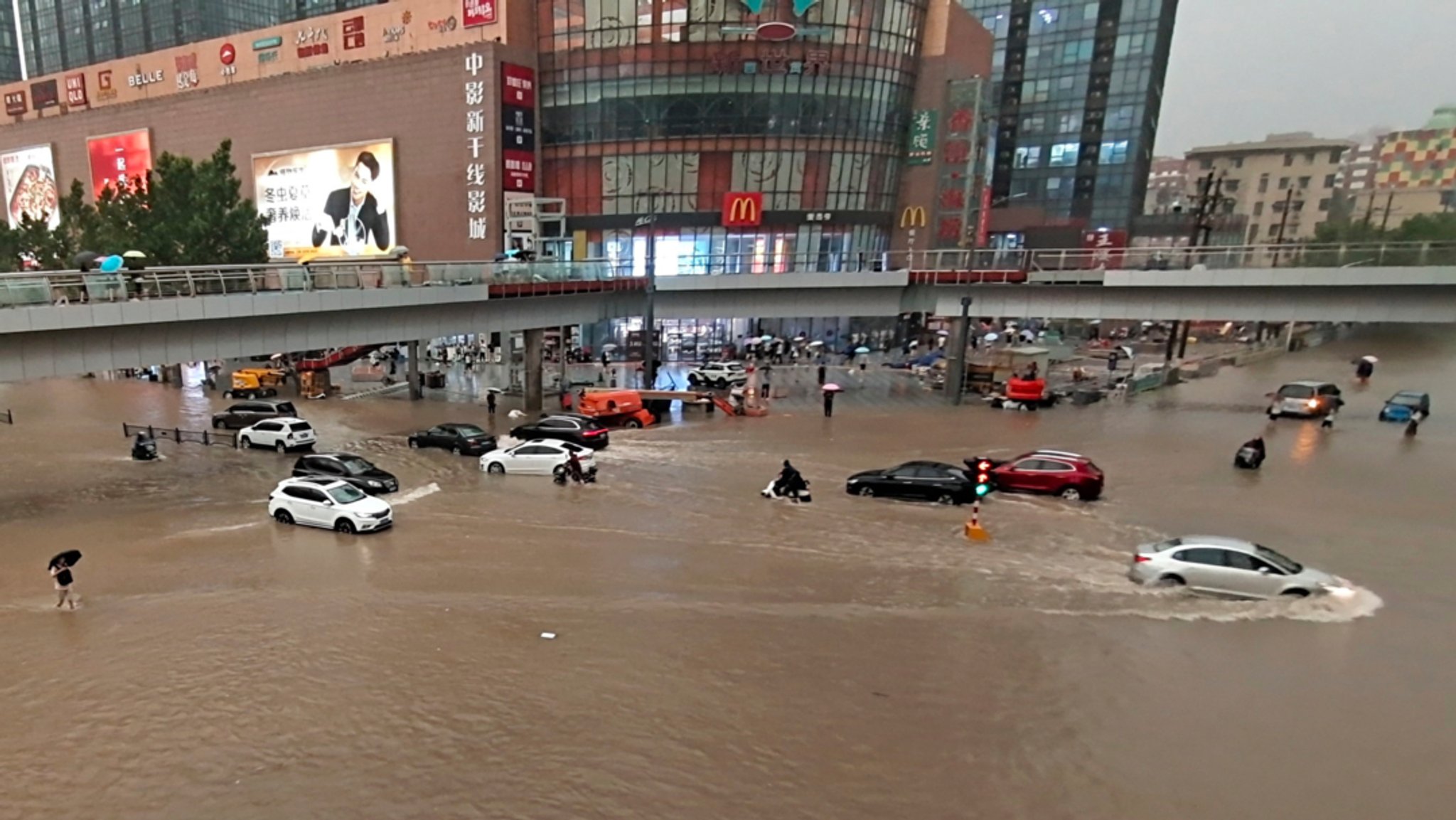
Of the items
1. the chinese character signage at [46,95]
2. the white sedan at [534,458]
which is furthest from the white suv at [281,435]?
the chinese character signage at [46,95]

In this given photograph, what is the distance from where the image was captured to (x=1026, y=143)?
91.6 meters

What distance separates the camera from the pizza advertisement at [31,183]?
78875mm

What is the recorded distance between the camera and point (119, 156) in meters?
73.6

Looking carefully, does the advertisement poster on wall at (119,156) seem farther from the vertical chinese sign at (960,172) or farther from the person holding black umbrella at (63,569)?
the person holding black umbrella at (63,569)

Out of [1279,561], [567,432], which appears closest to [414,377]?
[567,432]

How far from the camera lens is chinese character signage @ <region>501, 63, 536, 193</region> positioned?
173 feet

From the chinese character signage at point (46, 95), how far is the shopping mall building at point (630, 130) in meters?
33.2

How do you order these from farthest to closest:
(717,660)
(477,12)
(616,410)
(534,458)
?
(477,12), (616,410), (534,458), (717,660)

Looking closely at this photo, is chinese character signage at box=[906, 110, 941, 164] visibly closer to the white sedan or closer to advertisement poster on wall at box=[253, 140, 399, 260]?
advertisement poster on wall at box=[253, 140, 399, 260]

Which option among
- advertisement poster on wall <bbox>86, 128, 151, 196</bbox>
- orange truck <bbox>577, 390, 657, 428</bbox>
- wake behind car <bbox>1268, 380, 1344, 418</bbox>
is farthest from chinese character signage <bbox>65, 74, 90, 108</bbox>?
wake behind car <bbox>1268, 380, 1344, 418</bbox>

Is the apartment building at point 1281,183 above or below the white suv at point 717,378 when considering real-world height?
above

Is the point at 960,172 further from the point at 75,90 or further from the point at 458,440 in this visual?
the point at 75,90

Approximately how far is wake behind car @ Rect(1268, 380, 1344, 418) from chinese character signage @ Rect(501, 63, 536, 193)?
46491 millimetres

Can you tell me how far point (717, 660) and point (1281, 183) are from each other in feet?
408
